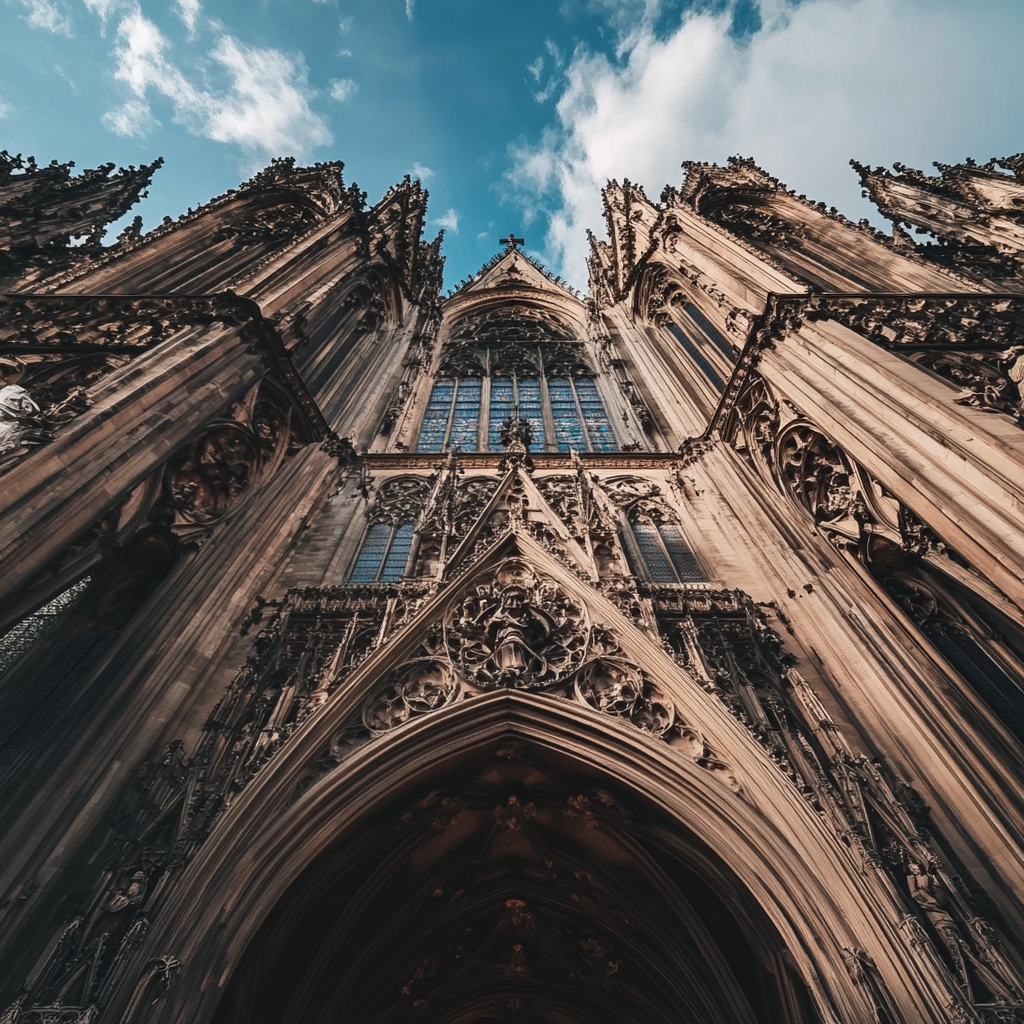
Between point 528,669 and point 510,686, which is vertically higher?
point 528,669

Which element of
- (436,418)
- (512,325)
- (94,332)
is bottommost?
(94,332)

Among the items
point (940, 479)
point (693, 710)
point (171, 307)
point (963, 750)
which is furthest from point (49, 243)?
point (963, 750)

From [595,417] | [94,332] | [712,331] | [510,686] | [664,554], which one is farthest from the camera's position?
[595,417]

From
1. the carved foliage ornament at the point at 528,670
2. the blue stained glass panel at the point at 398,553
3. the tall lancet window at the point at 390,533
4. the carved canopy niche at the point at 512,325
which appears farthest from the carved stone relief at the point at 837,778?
the carved canopy niche at the point at 512,325

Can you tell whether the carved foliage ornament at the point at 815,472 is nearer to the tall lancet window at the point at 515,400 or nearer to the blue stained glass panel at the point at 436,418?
the tall lancet window at the point at 515,400

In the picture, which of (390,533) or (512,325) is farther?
(512,325)

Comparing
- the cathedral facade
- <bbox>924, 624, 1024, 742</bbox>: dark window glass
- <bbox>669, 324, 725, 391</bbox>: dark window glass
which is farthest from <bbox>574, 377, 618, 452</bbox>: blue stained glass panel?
<bbox>924, 624, 1024, 742</bbox>: dark window glass

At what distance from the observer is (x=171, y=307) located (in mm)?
11273

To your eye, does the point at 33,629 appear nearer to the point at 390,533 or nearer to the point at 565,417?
the point at 390,533

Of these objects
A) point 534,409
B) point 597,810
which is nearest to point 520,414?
point 534,409

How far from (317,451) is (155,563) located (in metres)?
4.34

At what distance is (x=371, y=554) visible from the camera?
460 inches

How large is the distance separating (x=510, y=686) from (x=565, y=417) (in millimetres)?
11564

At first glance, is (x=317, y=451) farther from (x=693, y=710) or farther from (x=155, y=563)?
(x=693, y=710)
